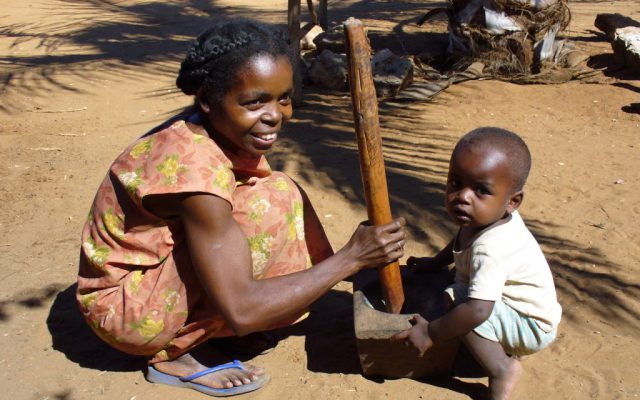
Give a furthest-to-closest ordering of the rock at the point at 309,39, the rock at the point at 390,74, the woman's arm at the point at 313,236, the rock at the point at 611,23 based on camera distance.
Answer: the rock at the point at 309,39 < the rock at the point at 611,23 < the rock at the point at 390,74 < the woman's arm at the point at 313,236

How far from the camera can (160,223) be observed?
2473 mm

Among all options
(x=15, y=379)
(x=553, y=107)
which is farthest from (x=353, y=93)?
(x=553, y=107)

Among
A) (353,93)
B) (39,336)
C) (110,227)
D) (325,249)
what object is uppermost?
(353,93)

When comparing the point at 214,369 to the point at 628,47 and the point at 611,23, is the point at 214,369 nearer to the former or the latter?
the point at 628,47

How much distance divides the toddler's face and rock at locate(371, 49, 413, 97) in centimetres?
383

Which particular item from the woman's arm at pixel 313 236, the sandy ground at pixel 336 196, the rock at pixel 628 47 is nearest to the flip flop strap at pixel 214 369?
the sandy ground at pixel 336 196

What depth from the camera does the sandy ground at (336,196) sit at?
2.68 meters

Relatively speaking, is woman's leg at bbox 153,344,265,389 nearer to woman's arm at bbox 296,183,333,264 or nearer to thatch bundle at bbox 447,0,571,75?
woman's arm at bbox 296,183,333,264

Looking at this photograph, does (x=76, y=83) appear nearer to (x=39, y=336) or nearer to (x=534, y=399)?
(x=39, y=336)

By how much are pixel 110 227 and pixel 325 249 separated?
2.73 feet

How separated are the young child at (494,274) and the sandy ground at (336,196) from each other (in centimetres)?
22

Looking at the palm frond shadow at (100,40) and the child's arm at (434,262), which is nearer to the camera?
the child's arm at (434,262)

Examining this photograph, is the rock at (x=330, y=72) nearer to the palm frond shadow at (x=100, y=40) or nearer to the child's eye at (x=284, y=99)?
the palm frond shadow at (x=100, y=40)

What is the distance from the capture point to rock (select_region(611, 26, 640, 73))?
6.72 metres
